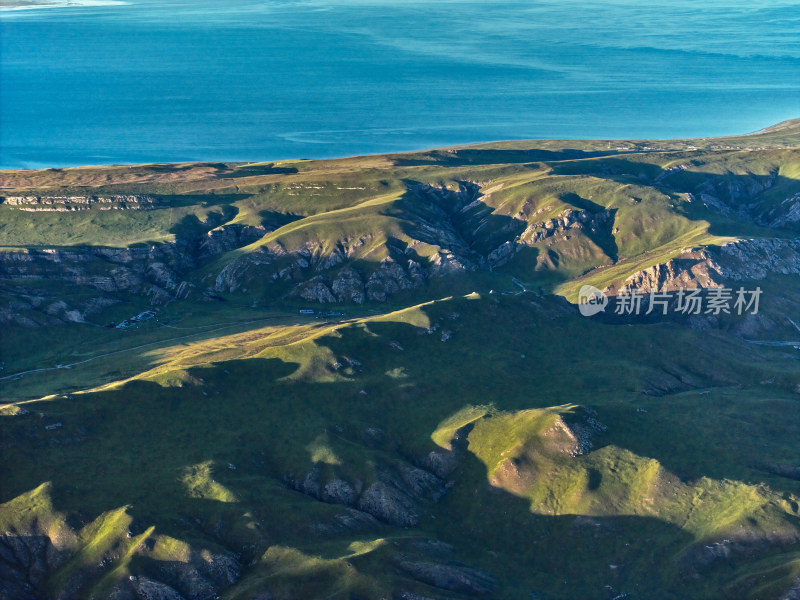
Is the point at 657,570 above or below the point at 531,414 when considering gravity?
below

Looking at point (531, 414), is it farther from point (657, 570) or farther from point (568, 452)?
point (657, 570)

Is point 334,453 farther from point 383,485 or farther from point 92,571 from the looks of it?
point 92,571

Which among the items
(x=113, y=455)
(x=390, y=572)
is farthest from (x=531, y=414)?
(x=113, y=455)

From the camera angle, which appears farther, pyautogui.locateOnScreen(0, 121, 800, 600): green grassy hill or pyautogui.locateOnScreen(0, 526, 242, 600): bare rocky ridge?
pyautogui.locateOnScreen(0, 121, 800, 600): green grassy hill

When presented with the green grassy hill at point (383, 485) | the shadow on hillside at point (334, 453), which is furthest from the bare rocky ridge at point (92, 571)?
the shadow on hillside at point (334, 453)

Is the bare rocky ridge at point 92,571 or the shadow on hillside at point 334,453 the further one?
the shadow on hillside at point 334,453

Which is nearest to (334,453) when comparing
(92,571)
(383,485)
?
(383,485)

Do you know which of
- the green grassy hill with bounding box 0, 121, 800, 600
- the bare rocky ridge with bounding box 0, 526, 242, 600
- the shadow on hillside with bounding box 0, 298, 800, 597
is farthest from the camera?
the shadow on hillside with bounding box 0, 298, 800, 597

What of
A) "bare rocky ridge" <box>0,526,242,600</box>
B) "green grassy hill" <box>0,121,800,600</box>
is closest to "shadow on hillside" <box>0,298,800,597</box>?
"green grassy hill" <box>0,121,800,600</box>

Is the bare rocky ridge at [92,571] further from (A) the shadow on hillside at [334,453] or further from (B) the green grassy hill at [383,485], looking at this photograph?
(A) the shadow on hillside at [334,453]

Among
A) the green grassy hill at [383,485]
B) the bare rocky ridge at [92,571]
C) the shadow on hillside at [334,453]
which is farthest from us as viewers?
the shadow on hillside at [334,453]

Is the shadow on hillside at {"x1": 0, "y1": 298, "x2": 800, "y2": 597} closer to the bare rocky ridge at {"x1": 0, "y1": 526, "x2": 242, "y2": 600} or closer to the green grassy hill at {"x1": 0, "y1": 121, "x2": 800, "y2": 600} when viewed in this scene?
the green grassy hill at {"x1": 0, "y1": 121, "x2": 800, "y2": 600}
